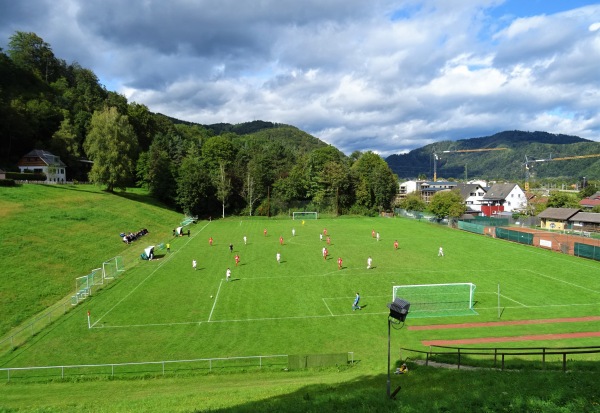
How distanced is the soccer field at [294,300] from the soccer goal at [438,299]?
47 cm

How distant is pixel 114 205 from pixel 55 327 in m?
42.5

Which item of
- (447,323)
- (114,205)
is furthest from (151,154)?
(447,323)

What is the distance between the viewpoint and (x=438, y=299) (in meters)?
28.1

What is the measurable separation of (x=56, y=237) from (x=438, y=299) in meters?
38.0

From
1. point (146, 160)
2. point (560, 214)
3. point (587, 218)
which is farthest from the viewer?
point (146, 160)

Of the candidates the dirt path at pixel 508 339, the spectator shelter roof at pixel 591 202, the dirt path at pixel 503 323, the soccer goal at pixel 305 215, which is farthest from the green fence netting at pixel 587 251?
the spectator shelter roof at pixel 591 202

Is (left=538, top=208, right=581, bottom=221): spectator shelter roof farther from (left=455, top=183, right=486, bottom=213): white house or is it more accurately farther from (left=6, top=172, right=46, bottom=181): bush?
(left=6, top=172, right=46, bottom=181): bush

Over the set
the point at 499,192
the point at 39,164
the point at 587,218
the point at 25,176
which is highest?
the point at 39,164

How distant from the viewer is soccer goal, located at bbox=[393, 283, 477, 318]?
26.4 metres

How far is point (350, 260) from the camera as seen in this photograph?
1603 inches

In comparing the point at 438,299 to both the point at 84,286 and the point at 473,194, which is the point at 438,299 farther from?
the point at 473,194

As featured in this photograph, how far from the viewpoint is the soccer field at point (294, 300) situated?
833 inches

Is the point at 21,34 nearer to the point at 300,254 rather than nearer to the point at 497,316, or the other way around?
the point at 300,254

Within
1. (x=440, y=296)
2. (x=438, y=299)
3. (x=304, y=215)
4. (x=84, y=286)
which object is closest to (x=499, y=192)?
(x=304, y=215)
